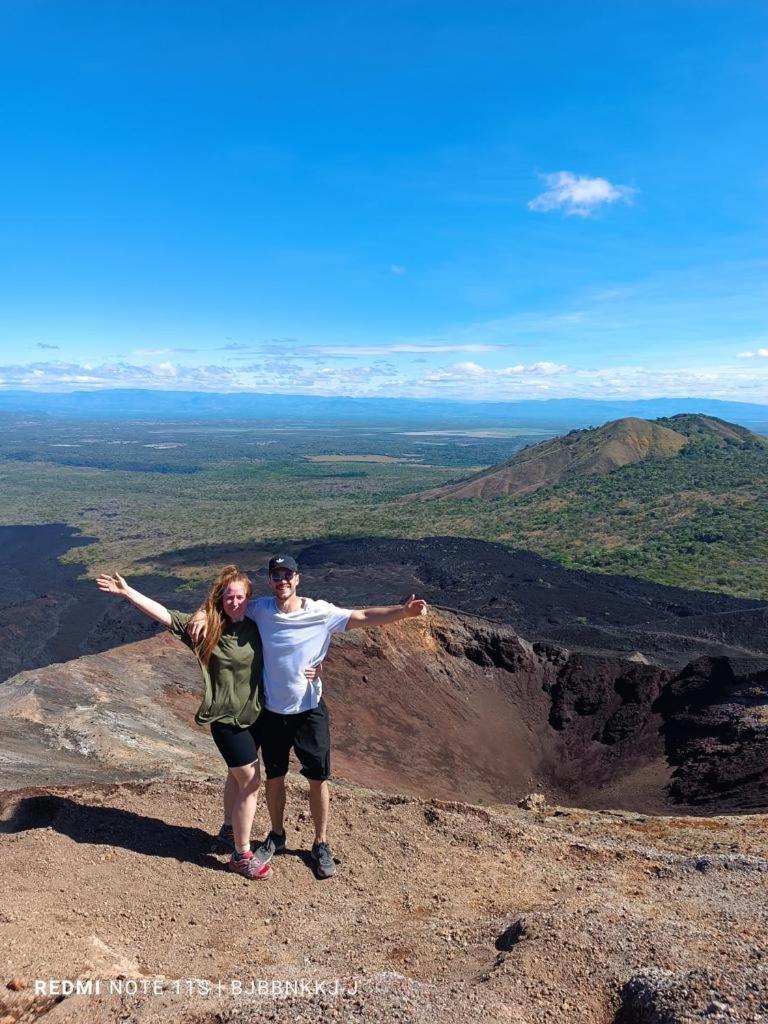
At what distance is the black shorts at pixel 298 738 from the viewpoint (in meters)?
5.31

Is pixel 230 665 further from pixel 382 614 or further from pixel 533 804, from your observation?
pixel 533 804

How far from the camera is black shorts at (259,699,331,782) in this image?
5.31m

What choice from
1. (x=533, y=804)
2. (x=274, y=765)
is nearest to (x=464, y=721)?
(x=533, y=804)

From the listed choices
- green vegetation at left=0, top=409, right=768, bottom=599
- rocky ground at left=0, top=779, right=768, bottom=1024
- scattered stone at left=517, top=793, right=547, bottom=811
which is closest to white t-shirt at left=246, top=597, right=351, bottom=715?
rocky ground at left=0, top=779, right=768, bottom=1024

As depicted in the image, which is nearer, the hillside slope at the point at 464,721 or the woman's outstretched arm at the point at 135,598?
the woman's outstretched arm at the point at 135,598

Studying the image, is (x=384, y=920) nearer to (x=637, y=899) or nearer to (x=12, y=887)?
(x=637, y=899)

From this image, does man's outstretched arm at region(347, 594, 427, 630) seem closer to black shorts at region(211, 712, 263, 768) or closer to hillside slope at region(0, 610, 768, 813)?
black shorts at region(211, 712, 263, 768)

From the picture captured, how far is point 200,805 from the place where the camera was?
23.3 feet

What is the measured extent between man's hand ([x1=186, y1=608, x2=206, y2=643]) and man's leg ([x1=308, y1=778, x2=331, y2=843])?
5.76 ft

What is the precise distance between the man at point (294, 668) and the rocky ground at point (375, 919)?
75 centimetres

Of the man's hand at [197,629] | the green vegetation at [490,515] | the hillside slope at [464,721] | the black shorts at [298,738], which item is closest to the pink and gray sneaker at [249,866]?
the black shorts at [298,738]

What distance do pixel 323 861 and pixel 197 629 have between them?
2.65 metres

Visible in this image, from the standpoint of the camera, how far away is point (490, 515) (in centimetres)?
7450

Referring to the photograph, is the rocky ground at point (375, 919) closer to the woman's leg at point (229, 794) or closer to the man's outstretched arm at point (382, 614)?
the woman's leg at point (229, 794)
